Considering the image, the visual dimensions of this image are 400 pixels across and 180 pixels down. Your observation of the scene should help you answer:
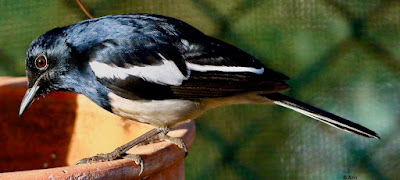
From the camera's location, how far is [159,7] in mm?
2709

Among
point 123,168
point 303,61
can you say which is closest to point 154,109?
point 123,168

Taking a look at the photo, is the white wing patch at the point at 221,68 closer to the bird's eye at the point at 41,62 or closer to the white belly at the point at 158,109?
the white belly at the point at 158,109

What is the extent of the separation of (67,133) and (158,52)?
463 millimetres

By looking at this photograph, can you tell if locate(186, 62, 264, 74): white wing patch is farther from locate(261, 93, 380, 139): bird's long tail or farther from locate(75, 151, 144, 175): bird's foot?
locate(75, 151, 144, 175): bird's foot

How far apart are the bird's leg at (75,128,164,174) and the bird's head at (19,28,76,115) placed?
11.3 inches

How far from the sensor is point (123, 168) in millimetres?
1432

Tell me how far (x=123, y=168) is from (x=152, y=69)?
36cm

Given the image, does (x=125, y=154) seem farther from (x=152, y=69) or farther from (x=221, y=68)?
(x=221, y=68)

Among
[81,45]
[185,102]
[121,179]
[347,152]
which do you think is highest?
[81,45]

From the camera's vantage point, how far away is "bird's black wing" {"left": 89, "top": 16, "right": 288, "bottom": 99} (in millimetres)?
1704

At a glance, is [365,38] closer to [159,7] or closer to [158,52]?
[159,7]

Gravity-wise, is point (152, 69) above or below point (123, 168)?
above

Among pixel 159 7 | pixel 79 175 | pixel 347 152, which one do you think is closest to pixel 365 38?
pixel 347 152

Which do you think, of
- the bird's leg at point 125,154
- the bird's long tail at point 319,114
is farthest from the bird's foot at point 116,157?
the bird's long tail at point 319,114
